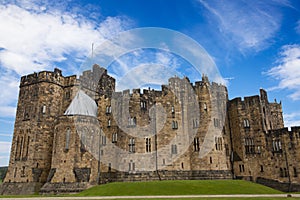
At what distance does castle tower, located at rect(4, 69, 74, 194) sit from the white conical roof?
5.68 metres

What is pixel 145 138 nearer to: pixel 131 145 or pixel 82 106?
pixel 131 145

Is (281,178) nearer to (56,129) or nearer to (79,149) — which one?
(79,149)

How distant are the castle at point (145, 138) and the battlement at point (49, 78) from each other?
20 cm

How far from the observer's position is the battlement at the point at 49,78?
158 feet

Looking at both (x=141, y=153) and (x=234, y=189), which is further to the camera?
(x=141, y=153)

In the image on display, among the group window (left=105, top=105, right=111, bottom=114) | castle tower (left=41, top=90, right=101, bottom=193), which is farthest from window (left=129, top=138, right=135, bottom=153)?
window (left=105, top=105, right=111, bottom=114)

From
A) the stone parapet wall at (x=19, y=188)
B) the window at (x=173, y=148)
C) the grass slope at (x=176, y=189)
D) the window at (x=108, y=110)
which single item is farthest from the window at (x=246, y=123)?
the stone parapet wall at (x=19, y=188)

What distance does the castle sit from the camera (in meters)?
41.0

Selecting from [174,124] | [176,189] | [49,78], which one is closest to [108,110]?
[174,124]

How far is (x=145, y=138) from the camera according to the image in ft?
143

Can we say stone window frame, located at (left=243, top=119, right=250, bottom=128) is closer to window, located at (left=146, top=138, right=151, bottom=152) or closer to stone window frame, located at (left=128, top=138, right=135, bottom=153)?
window, located at (left=146, top=138, right=151, bottom=152)

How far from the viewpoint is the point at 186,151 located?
4319 centimetres

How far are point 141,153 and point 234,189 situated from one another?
1622 centimetres

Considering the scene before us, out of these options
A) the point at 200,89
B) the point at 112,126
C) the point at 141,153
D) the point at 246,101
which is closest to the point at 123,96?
the point at 112,126
